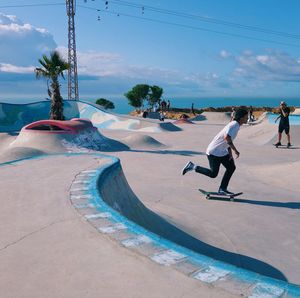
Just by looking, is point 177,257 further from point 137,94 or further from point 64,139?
point 137,94

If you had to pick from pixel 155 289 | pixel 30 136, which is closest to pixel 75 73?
pixel 30 136

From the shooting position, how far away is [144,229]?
3439mm

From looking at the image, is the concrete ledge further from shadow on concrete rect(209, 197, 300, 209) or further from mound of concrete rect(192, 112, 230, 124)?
mound of concrete rect(192, 112, 230, 124)

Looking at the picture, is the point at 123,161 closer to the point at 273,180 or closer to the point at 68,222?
the point at 273,180

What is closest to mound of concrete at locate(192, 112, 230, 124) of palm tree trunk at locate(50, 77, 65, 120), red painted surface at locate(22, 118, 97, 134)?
palm tree trunk at locate(50, 77, 65, 120)

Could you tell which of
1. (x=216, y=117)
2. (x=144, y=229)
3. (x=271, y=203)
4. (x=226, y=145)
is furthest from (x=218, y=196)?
(x=216, y=117)

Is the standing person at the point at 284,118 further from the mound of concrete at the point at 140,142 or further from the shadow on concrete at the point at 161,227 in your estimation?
the shadow on concrete at the point at 161,227

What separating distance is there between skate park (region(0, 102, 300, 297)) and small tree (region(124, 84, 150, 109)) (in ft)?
175

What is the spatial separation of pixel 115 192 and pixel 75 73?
36622 mm

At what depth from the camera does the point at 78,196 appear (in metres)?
4.57

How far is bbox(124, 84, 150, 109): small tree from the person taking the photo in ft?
210

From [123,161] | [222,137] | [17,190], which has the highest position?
[222,137]

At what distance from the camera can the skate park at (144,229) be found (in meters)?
2.52

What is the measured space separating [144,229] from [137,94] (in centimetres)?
6188
